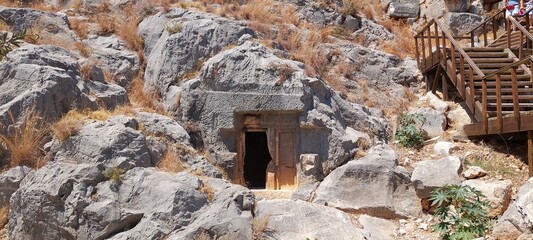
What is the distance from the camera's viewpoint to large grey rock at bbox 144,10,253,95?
37.8 feet

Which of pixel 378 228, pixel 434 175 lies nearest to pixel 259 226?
pixel 378 228

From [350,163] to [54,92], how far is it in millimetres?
5506

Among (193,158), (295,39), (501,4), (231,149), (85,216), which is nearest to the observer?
(85,216)

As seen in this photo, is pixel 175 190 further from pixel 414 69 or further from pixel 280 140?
pixel 414 69

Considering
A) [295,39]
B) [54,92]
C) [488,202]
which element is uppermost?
[295,39]

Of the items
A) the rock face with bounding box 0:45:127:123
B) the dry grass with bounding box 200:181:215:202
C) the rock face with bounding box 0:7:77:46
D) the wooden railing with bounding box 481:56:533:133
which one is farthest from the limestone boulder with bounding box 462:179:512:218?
the rock face with bounding box 0:7:77:46

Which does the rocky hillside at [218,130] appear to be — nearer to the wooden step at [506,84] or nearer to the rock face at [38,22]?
the rock face at [38,22]

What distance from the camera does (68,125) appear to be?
8.54 m

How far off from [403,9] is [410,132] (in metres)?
7.90

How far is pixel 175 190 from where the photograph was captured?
7582 millimetres

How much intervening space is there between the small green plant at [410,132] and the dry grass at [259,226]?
443 centimetres

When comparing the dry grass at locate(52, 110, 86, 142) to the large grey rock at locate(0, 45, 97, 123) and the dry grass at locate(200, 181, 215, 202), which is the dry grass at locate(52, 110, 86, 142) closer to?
the large grey rock at locate(0, 45, 97, 123)

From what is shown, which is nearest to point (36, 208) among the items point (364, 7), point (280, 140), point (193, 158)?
point (193, 158)

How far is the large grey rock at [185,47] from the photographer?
37.8 ft
